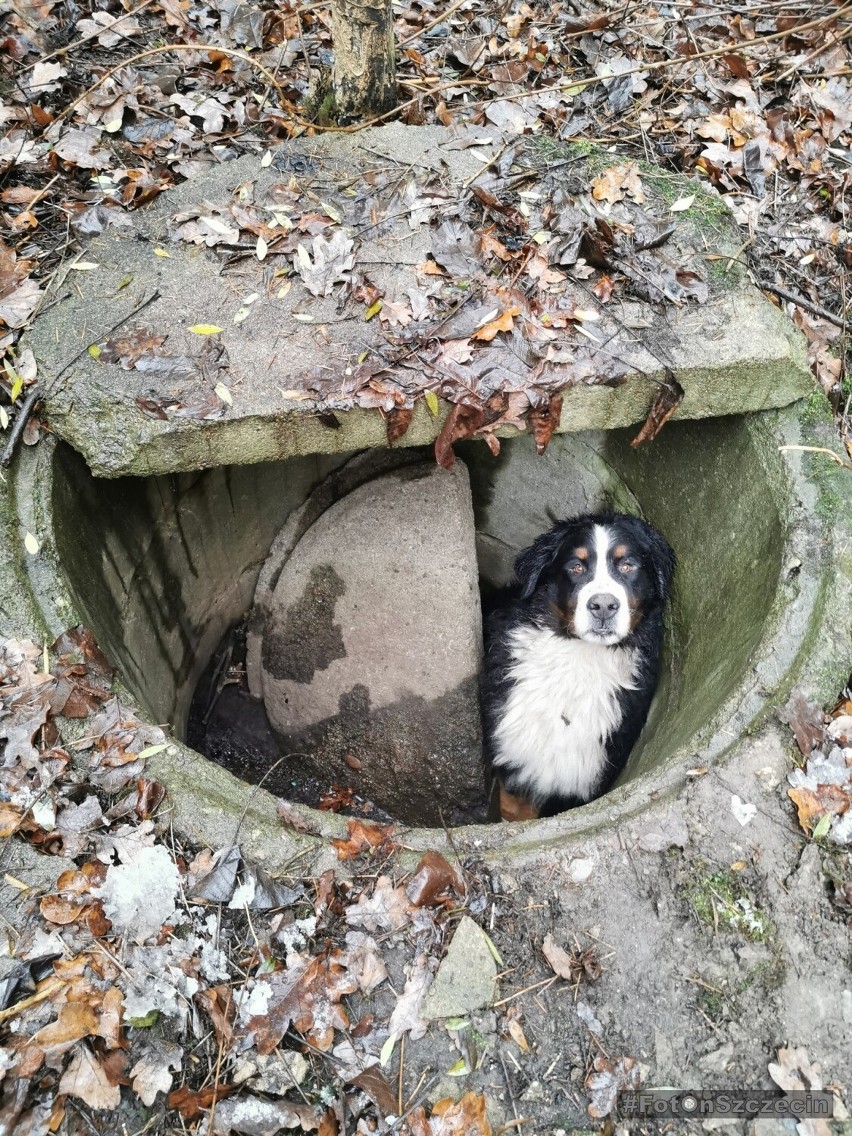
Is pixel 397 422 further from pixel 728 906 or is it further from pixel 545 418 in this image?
pixel 728 906

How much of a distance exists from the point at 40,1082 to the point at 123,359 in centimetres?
270

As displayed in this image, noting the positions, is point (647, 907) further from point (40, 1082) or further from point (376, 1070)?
point (40, 1082)

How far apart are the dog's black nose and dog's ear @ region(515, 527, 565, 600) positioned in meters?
0.50

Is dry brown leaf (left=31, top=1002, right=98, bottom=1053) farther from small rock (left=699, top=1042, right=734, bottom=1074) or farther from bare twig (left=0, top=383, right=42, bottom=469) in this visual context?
bare twig (left=0, top=383, right=42, bottom=469)

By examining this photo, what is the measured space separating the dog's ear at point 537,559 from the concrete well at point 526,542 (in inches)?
30.6

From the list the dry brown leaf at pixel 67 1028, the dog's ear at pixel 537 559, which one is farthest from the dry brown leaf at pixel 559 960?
the dog's ear at pixel 537 559

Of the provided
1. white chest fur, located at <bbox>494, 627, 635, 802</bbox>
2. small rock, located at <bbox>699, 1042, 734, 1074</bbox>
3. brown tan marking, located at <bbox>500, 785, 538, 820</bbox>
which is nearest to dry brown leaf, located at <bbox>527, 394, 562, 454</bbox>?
white chest fur, located at <bbox>494, 627, 635, 802</bbox>

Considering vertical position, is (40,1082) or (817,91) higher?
(817,91)

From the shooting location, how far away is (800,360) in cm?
388

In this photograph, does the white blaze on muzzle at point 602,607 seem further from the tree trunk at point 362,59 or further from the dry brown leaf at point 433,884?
the tree trunk at point 362,59

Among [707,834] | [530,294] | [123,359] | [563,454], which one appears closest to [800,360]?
[530,294]

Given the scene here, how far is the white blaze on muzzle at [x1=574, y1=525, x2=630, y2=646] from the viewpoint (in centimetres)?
404

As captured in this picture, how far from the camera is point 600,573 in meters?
4.19

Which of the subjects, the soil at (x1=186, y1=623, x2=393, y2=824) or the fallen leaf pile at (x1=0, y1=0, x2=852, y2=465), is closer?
the fallen leaf pile at (x1=0, y1=0, x2=852, y2=465)
